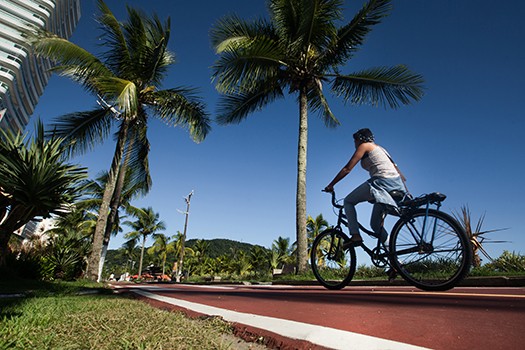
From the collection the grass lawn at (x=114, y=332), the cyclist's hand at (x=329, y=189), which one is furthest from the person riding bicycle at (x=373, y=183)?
the grass lawn at (x=114, y=332)

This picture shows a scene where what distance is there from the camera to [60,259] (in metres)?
10.1

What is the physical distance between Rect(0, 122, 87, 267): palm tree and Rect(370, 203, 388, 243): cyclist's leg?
6.41m

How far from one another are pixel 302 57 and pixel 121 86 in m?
6.37

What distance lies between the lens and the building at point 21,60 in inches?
1944

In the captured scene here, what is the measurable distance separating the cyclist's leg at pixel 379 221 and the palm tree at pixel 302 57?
6194 millimetres

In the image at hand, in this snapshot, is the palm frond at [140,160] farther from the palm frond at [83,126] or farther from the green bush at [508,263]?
the green bush at [508,263]

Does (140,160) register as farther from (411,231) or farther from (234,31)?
(411,231)

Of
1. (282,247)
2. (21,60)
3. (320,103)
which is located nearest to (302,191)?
(320,103)

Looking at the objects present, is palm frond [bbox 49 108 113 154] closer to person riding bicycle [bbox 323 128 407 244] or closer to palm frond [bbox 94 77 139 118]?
palm frond [bbox 94 77 139 118]

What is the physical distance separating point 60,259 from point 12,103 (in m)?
60.6

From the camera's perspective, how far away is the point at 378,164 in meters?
3.46

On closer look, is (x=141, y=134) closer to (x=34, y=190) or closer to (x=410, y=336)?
(x=34, y=190)

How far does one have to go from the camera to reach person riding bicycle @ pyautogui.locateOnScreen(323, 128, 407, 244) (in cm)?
333

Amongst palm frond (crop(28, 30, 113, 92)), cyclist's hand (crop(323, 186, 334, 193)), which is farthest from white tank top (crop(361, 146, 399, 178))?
palm frond (crop(28, 30, 113, 92))
